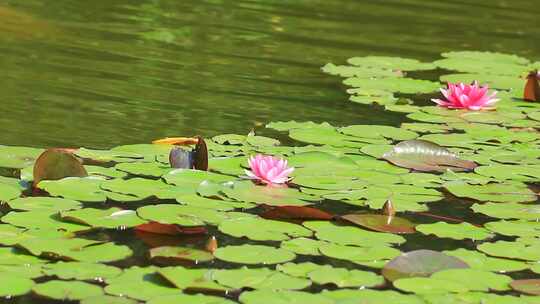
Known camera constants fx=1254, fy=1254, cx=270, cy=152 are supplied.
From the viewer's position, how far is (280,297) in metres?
2.71

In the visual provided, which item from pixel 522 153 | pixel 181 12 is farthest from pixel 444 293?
pixel 181 12

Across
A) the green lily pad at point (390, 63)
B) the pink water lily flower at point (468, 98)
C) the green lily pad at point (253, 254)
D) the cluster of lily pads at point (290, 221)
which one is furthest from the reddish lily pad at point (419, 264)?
the green lily pad at point (390, 63)

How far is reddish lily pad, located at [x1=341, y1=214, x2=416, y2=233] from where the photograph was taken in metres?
3.29

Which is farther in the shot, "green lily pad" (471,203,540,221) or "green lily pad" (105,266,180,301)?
"green lily pad" (471,203,540,221)

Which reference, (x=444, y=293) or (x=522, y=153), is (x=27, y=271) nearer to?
(x=444, y=293)

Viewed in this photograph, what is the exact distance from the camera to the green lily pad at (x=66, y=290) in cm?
266

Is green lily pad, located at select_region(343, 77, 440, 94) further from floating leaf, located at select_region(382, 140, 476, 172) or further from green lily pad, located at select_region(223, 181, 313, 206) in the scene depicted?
green lily pad, located at select_region(223, 181, 313, 206)

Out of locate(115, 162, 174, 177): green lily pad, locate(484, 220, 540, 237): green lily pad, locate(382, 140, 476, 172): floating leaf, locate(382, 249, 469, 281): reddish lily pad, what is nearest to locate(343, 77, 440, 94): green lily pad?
locate(382, 140, 476, 172): floating leaf

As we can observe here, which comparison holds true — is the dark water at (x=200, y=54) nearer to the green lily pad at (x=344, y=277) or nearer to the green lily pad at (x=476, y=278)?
the green lily pad at (x=344, y=277)

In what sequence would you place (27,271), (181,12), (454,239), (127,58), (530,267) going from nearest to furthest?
(27,271)
(530,267)
(454,239)
(127,58)
(181,12)

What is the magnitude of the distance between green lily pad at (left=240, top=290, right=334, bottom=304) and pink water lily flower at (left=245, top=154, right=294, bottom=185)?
84 centimetres

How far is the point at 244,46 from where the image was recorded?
6.02m

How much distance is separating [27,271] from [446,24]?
467cm

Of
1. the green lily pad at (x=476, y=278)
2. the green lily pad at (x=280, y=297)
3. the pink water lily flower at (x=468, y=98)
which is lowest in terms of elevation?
the green lily pad at (x=280, y=297)
